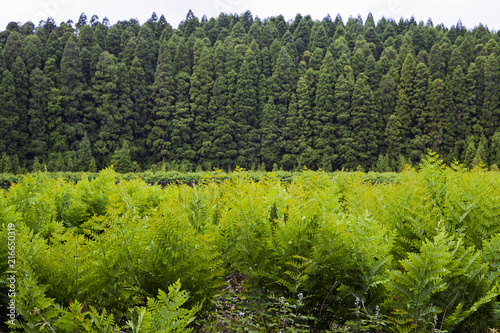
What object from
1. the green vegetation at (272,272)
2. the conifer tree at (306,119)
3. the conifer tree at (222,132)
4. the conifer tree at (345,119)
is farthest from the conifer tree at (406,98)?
the green vegetation at (272,272)

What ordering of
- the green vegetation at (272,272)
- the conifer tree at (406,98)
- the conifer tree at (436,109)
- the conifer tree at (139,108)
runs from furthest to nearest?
1. the conifer tree at (406,98)
2. the conifer tree at (436,109)
3. the conifer tree at (139,108)
4. the green vegetation at (272,272)

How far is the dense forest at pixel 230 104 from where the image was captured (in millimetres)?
29375

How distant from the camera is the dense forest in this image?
2938 centimetres

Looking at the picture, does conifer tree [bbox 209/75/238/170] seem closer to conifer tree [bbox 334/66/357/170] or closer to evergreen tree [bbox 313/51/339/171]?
evergreen tree [bbox 313/51/339/171]

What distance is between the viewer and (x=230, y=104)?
1302 inches

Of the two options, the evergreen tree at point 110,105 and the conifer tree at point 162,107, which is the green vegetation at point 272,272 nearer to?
the evergreen tree at point 110,105

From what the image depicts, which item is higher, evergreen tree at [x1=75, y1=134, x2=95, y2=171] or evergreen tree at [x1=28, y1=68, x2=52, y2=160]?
evergreen tree at [x1=28, y1=68, x2=52, y2=160]

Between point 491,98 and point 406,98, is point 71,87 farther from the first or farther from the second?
point 491,98

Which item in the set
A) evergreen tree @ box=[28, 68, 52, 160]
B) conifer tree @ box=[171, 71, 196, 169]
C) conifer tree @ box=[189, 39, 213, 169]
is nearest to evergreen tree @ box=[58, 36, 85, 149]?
evergreen tree @ box=[28, 68, 52, 160]

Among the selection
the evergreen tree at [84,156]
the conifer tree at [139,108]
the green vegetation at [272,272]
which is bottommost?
the evergreen tree at [84,156]

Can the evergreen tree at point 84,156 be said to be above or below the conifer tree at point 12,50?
below

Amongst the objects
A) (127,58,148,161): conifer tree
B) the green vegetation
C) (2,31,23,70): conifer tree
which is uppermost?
(2,31,23,70): conifer tree

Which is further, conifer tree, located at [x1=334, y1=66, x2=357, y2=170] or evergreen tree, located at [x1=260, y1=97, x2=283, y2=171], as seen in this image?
evergreen tree, located at [x1=260, y1=97, x2=283, y2=171]

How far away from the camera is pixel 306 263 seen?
2.60m
